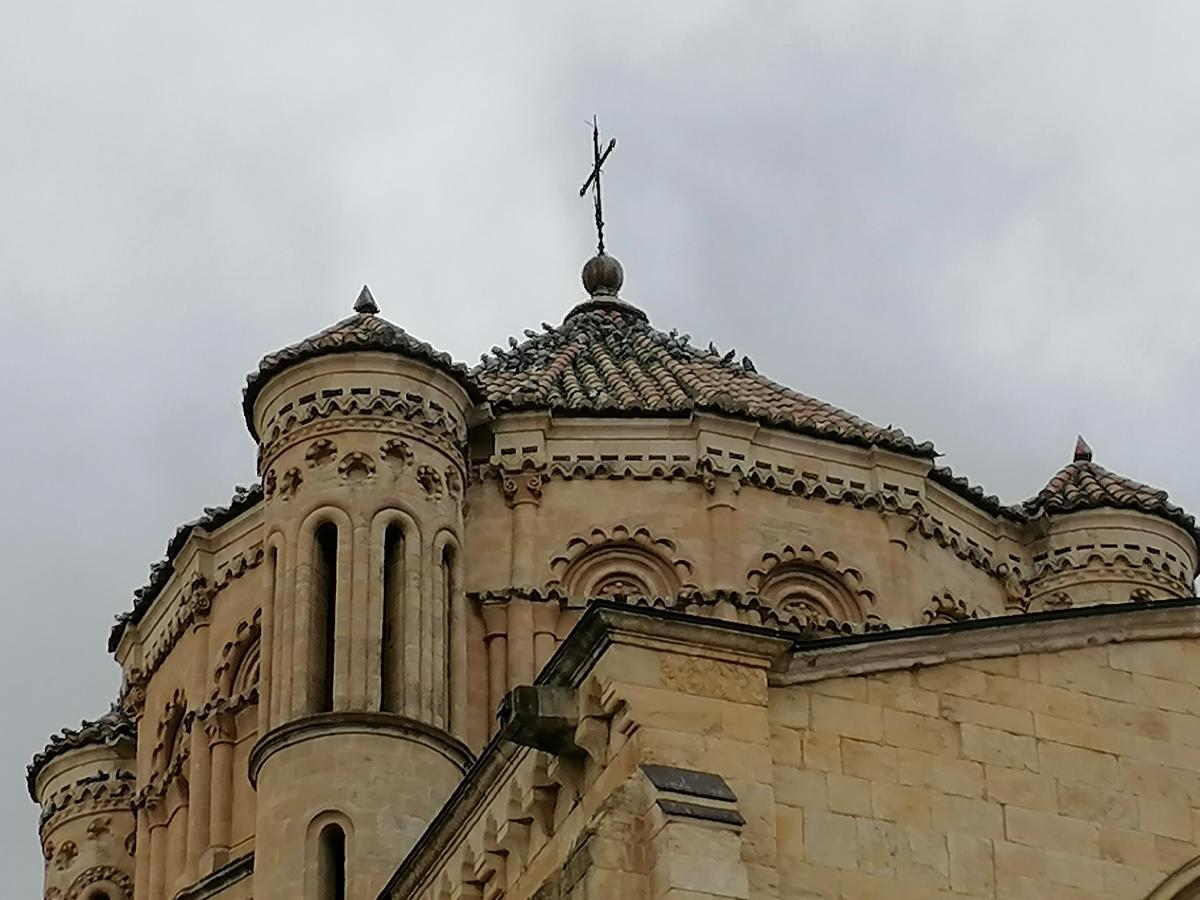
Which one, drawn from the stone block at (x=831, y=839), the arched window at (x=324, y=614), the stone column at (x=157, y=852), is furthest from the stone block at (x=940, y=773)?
the stone column at (x=157, y=852)

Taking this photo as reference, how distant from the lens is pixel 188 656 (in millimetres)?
31984

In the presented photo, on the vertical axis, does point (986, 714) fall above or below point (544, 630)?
below

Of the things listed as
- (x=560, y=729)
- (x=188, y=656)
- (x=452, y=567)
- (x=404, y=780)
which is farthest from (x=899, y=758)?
(x=188, y=656)

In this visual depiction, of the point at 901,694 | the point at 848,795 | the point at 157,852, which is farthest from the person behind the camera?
the point at 157,852

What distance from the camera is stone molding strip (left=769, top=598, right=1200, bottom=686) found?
1781 centimetres

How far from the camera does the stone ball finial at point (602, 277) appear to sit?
125ft

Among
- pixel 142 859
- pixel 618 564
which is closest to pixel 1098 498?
pixel 618 564

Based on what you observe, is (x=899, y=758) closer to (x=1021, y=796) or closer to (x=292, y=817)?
(x=1021, y=796)

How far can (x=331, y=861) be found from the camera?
2559cm

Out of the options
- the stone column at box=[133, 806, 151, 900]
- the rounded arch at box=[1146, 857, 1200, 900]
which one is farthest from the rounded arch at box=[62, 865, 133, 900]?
the rounded arch at box=[1146, 857, 1200, 900]

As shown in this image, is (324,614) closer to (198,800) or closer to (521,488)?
(521,488)

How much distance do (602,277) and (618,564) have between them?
8.84m

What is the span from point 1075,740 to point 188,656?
15.9 metres

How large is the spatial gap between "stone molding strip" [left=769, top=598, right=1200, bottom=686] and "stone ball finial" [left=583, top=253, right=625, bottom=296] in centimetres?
1959
